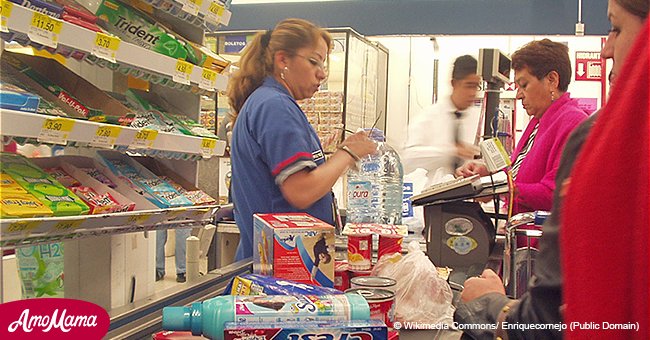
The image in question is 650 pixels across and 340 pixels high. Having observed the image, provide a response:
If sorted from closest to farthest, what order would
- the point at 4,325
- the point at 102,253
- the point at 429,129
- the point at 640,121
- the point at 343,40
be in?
1. the point at 640,121
2. the point at 4,325
3. the point at 102,253
4. the point at 429,129
5. the point at 343,40

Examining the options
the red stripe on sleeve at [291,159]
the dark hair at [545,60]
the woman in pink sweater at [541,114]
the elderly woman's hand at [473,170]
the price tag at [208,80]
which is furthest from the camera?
the dark hair at [545,60]

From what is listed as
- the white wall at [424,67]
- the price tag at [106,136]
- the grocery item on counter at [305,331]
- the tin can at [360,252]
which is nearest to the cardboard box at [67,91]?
the price tag at [106,136]

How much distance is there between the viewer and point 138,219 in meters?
1.85

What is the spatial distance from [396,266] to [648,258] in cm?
102

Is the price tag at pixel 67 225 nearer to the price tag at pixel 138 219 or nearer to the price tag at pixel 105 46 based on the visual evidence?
the price tag at pixel 138 219

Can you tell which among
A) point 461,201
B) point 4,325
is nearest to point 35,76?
point 4,325

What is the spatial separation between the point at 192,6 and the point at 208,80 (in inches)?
10.5

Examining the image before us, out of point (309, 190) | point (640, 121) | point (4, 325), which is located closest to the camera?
point (640, 121)

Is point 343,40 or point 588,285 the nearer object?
point 588,285

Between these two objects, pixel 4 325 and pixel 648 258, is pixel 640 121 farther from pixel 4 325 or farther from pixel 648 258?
pixel 4 325

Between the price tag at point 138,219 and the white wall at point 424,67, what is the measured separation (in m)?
4.74

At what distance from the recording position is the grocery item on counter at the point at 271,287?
1188 mm

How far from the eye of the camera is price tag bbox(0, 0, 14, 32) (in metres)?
1.34

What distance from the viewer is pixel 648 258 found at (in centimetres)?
66
